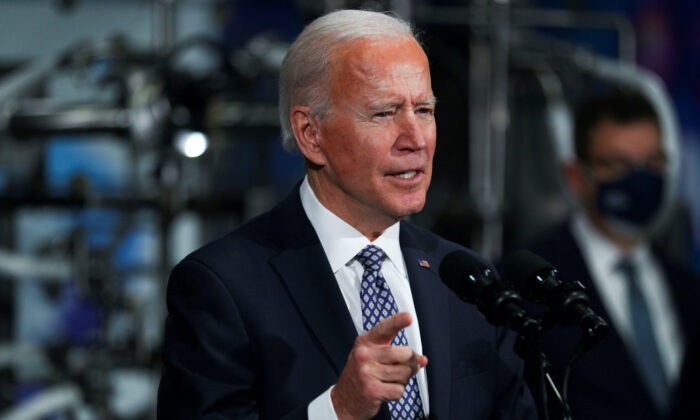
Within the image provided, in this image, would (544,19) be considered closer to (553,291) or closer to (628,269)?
(628,269)

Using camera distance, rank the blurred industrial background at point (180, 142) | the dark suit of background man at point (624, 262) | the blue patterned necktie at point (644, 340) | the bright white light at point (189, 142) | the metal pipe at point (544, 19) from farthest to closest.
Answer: the metal pipe at point (544, 19)
the blurred industrial background at point (180, 142)
the bright white light at point (189, 142)
the blue patterned necktie at point (644, 340)
the dark suit of background man at point (624, 262)

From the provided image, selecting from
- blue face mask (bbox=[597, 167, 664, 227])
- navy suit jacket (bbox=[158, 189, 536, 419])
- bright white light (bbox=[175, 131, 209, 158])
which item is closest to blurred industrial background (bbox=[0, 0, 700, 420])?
bright white light (bbox=[175, 131, 209, 158])

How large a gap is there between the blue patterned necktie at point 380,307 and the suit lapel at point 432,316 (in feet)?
0.12

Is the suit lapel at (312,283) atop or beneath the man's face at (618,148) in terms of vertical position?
atop

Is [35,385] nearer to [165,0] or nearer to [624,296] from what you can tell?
[165,0]

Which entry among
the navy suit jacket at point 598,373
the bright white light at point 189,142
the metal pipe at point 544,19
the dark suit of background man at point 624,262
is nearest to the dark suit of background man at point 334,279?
the navy suit jacket at point 598,373

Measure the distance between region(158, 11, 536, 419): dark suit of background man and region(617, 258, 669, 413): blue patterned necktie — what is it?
128 cm

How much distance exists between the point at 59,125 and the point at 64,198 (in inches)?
12.4

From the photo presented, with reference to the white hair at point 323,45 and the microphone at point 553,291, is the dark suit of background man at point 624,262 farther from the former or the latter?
the white hair at point 323,45

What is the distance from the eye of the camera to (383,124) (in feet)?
6.02

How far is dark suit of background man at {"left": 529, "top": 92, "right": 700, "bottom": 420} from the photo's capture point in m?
2.61

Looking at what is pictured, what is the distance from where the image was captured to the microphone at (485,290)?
5.24 feet

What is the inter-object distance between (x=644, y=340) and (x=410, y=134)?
5.56ft

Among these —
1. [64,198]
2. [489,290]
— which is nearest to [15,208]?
[64,198]
